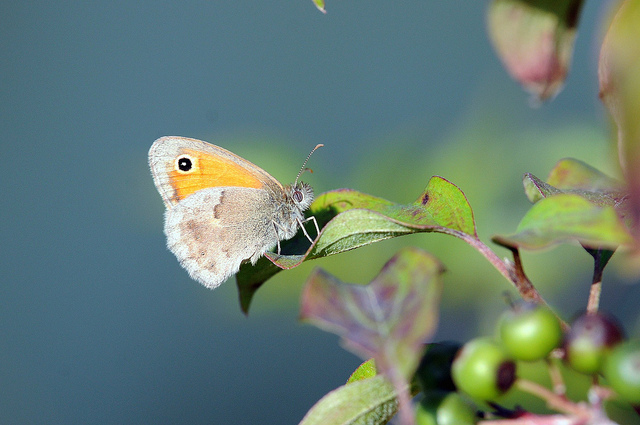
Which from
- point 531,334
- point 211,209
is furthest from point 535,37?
point 211,209

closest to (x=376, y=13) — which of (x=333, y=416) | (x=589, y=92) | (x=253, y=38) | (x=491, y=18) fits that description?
(x=253, y=38)

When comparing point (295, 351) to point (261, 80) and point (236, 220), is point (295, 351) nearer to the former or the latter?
point (261, 80)

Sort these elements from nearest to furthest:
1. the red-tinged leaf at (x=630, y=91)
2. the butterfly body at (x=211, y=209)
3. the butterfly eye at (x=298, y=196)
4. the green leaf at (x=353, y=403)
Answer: the red-tinged leaf at (x=630, y=91) → the green leaf at (x=353, y=403) → the butterfly body at (x=211, y=209) → the butterfly eye at (x=298, y=196)

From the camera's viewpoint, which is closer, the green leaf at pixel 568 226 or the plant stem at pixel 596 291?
the green leaf at pixel 568 226

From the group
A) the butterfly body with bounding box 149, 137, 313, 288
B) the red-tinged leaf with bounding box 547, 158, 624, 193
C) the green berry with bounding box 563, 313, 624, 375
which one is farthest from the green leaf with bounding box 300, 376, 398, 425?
the butterfly body with bounding box 149, 137, 313, 288

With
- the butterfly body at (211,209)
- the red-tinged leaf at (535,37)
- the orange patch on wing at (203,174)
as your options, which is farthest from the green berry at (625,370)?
the orange patch on wing at (203,174)

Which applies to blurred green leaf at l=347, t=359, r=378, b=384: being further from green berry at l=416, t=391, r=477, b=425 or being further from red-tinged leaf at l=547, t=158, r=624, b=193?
red-tinged leaf at l=547, t=158, r=624, b=193

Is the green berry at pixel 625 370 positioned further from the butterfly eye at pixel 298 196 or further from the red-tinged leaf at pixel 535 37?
the butterfly eye at pixel 298 196

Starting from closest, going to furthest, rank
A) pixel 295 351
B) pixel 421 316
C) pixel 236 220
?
pixel 421 316, pixel 236 220, pixel 295 351
